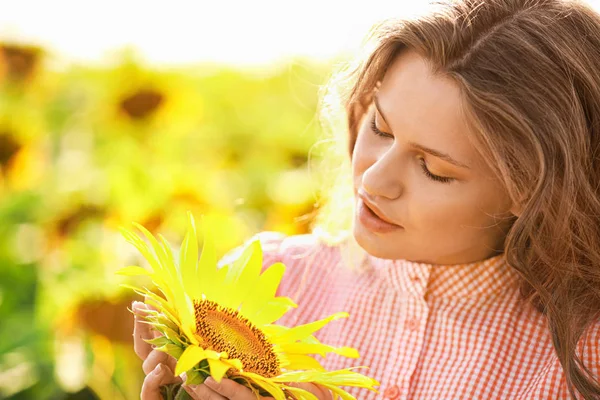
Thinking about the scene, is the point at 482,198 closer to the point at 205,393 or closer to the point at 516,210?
the point at 516,210

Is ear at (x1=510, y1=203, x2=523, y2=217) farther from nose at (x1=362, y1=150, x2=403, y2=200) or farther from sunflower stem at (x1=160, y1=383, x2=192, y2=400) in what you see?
sunflower stem at (x1=160, y1=383, x2=192, y2=400)

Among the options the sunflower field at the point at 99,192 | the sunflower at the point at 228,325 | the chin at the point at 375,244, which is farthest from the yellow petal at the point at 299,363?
the sunflower field at the point at 99,192

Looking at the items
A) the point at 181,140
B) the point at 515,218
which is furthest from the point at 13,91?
the point at 515,218

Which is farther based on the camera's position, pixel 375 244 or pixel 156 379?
pixel 375 244

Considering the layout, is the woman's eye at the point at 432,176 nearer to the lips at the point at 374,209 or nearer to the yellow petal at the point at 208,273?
the lips at the point at 374,209

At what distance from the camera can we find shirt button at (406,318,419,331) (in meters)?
1.46

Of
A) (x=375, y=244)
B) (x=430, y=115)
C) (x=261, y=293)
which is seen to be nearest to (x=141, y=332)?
(x=261, y=293)

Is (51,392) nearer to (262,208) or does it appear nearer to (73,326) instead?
(73,326)

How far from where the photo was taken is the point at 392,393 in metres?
1.40

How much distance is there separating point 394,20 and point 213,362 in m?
0.61

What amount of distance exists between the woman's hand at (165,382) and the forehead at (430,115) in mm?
338

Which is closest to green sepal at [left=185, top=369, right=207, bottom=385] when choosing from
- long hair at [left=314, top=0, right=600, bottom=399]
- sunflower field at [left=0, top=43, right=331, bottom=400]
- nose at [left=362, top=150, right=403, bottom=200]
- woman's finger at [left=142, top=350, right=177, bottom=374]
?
woman's finger at [left=142, top=350, right=177, bottom=374]

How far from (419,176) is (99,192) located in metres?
0.98

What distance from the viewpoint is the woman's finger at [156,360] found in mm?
1119
